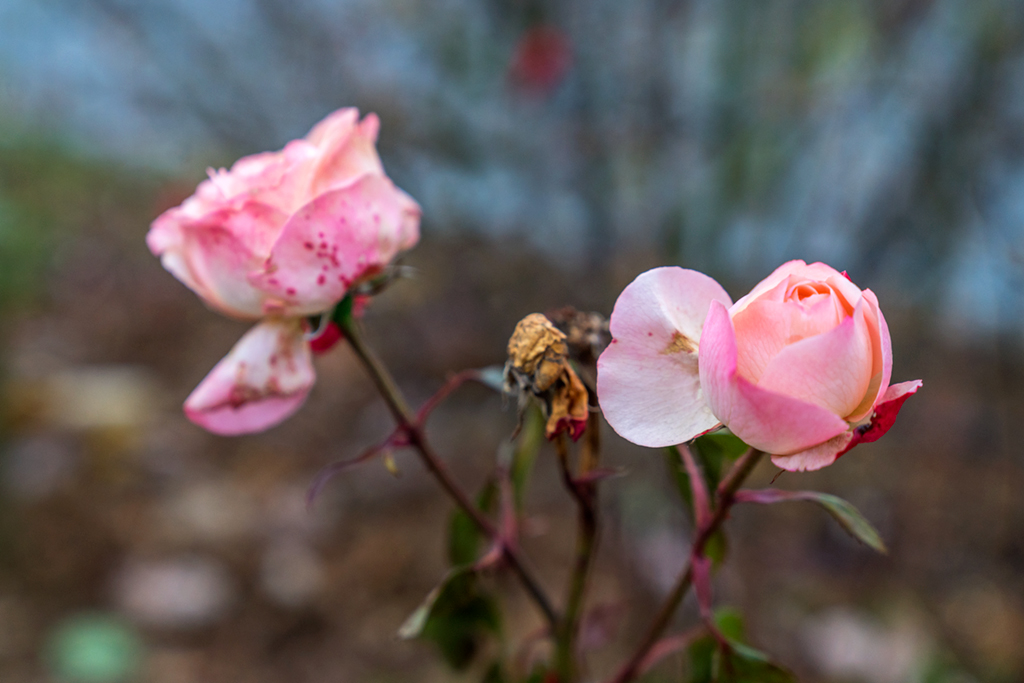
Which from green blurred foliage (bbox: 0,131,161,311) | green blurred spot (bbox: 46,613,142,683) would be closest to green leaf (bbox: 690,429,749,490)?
green blurred spot (bbox: 46,613,142,683)

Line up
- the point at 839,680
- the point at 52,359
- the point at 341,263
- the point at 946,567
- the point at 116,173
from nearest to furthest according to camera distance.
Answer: the point at 341,263 < the point at 839,680 < the point at 946,567 < the point at 52,359 < the point at 116,173

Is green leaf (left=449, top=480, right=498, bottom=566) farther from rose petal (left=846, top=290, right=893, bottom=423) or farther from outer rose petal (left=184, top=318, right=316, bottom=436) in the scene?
rose petal (left=846, top=290, right=893, bottom=423)

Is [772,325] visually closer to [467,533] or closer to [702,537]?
[702,537]

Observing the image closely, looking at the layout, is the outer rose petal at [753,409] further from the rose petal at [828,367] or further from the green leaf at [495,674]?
the green leaf at [495,674]

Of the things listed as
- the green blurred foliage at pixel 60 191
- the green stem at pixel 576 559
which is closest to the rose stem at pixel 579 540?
the green stem at pixel 576 559

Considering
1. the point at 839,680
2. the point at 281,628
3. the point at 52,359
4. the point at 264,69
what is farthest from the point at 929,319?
the point at 52,359

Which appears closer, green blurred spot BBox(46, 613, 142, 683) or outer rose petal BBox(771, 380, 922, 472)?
outer rose petal BBox(771, 380, 922, 472)

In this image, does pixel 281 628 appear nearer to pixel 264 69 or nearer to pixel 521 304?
pixel 521 304
